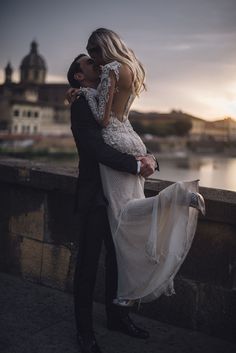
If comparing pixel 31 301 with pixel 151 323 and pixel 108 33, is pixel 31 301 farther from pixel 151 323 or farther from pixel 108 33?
pixel 108 33

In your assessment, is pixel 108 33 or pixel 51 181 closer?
pixel 108 33

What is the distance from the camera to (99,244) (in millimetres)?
2186

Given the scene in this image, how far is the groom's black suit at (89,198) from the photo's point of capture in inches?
79.4

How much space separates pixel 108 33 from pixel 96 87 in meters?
0.27

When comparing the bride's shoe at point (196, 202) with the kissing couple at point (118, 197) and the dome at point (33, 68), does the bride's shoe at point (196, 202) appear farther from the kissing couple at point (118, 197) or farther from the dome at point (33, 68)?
the dome at point (33, 68)

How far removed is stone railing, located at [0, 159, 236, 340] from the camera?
2.31 m

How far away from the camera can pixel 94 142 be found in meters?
2.02

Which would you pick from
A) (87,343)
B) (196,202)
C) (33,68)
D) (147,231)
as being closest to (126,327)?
(87,343)

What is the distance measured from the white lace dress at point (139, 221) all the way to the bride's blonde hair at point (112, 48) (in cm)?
5

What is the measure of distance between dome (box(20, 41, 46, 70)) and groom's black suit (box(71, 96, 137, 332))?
95.7m

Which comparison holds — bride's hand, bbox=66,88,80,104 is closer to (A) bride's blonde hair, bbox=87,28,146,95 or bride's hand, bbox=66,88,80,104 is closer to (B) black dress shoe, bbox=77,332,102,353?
(A) bride's blonde hair, bbox=87,28,146,95

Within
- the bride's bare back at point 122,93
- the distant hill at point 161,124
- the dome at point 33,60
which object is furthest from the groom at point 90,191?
the dome at point 33,60

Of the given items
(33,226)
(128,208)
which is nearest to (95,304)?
(33,226)

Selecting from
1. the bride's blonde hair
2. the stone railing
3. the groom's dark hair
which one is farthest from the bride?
the stone railing
